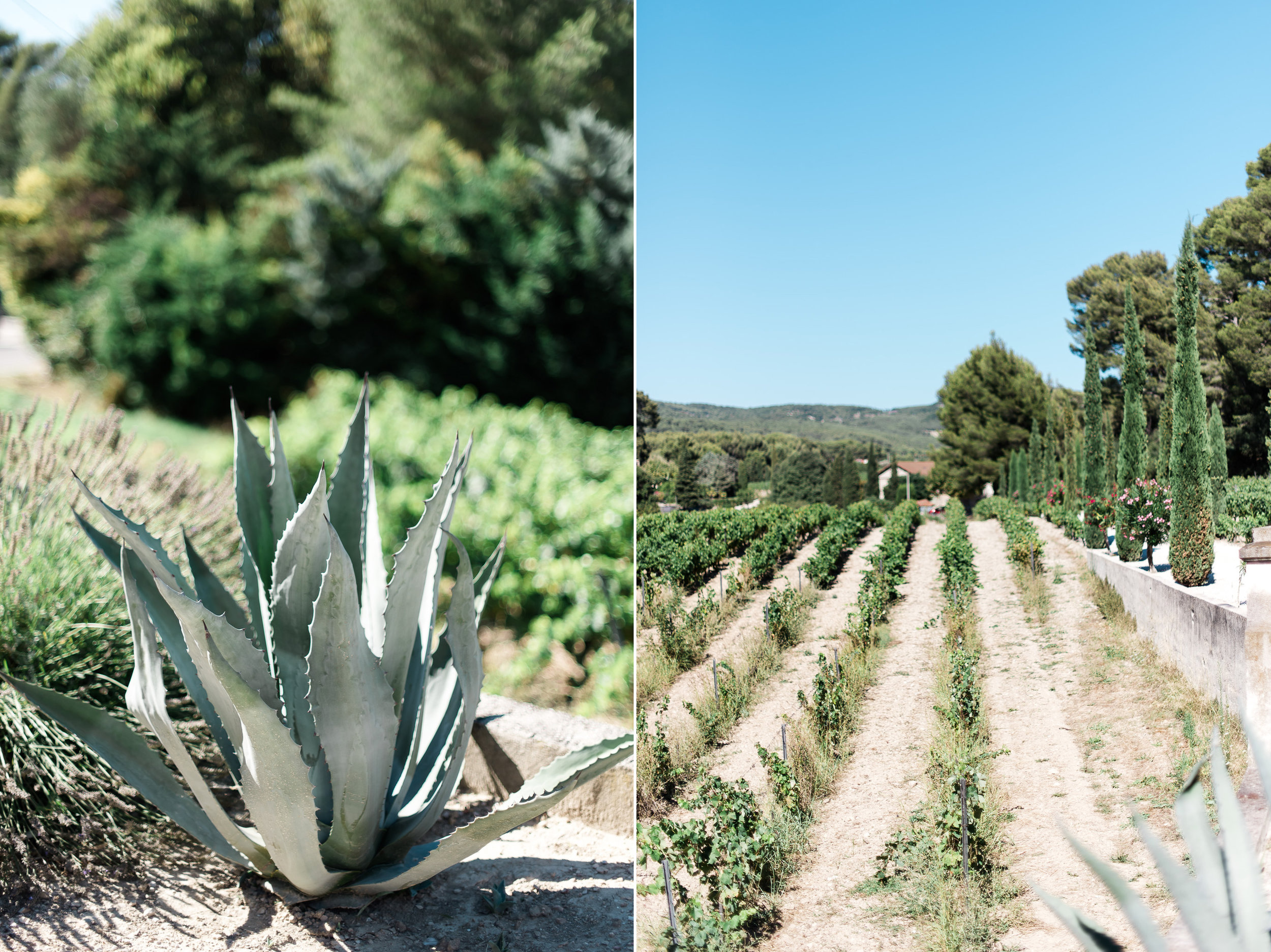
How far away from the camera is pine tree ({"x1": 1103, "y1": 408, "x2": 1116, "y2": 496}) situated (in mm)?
1558

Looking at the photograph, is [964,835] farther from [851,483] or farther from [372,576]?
[372,576]

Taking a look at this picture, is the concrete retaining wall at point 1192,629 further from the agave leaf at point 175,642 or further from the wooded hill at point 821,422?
the agave leaf at point 175,642

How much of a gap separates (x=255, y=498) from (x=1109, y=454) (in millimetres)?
2032

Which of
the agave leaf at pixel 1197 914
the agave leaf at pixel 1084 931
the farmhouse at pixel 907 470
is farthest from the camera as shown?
the farmhouse at pixel 907 470

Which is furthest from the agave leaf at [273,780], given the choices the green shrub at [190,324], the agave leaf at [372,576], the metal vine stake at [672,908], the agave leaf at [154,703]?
the green shrub at [190,324]

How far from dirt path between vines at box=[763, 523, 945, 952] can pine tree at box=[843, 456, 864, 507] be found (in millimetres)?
153

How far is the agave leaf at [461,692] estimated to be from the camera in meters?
1.85

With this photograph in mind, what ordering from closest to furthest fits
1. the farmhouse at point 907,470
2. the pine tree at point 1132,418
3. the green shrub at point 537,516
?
the pine tree at point 1132,418 < the farmhouse at point 907,470 < the green shrub at point 537,516

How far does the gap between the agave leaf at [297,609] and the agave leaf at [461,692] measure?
13.0 inches

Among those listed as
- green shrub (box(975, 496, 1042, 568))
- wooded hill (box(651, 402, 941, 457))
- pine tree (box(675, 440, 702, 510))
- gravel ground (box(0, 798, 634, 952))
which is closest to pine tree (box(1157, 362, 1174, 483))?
green shrub (box(975, 496, 1042, 568))

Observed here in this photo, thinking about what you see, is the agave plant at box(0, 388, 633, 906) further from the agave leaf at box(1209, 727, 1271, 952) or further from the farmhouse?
the agave leaf at box(1209, 727, 1271, 952)

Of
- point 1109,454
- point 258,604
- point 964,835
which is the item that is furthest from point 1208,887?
point 258,604

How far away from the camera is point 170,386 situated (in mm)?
7957

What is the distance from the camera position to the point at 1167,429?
149 cm
